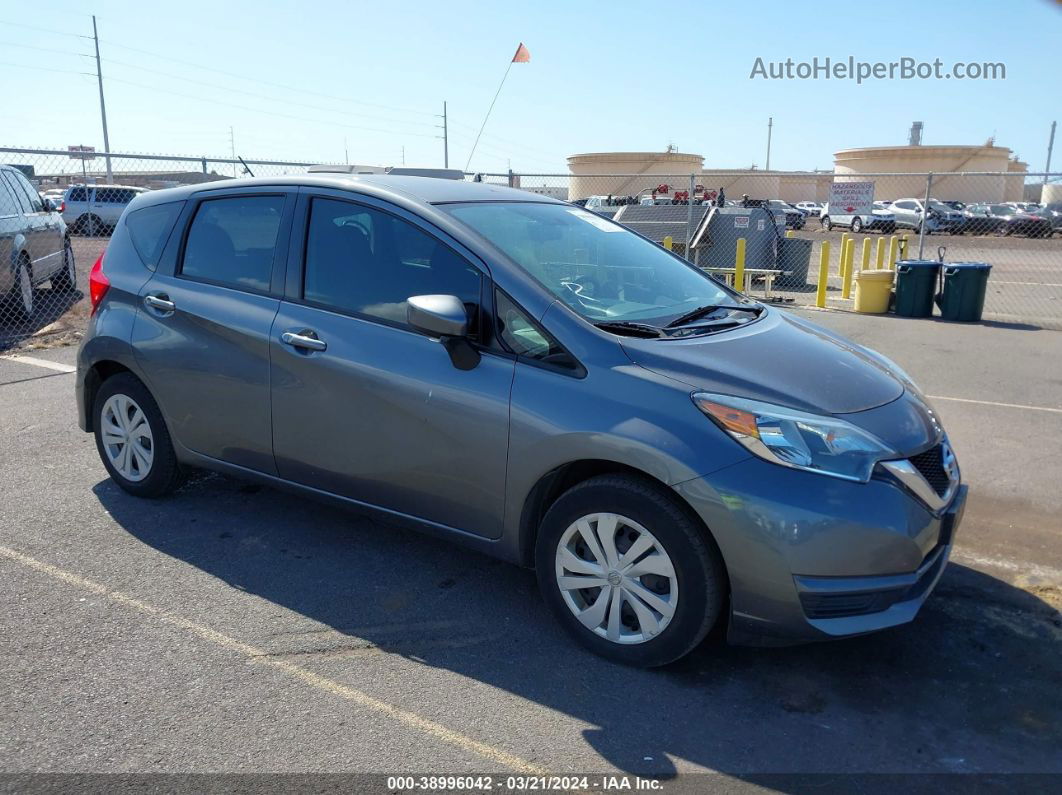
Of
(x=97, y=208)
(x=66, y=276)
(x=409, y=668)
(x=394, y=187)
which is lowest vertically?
(x=409, y=668)

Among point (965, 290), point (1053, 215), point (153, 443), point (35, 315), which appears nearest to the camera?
point (153, 443)

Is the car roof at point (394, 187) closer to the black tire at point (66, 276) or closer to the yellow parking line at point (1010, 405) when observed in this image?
the yellow parking line at point (1010, 405)

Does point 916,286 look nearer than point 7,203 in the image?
No

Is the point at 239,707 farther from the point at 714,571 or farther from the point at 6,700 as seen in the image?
the point at 714,571

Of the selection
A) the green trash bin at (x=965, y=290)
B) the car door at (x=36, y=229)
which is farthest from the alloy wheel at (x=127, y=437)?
the green trash bin at (x=965, y=290)

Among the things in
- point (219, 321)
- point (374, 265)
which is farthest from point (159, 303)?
point (374, 265)

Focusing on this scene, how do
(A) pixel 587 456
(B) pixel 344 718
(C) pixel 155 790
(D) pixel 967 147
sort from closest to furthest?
(C) pixel 155 790
(B) pixel 344 718
(A) pixel 587 456
(D) pixel 967 147

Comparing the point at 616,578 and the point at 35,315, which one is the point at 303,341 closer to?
the point at 616,578

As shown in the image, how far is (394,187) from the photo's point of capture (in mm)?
4012

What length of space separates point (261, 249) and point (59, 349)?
620cm

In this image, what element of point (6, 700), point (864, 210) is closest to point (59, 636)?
point (6, 700)

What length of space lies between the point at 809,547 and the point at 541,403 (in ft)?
3.59

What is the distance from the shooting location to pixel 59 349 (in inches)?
360

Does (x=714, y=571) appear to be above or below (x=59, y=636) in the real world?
above
